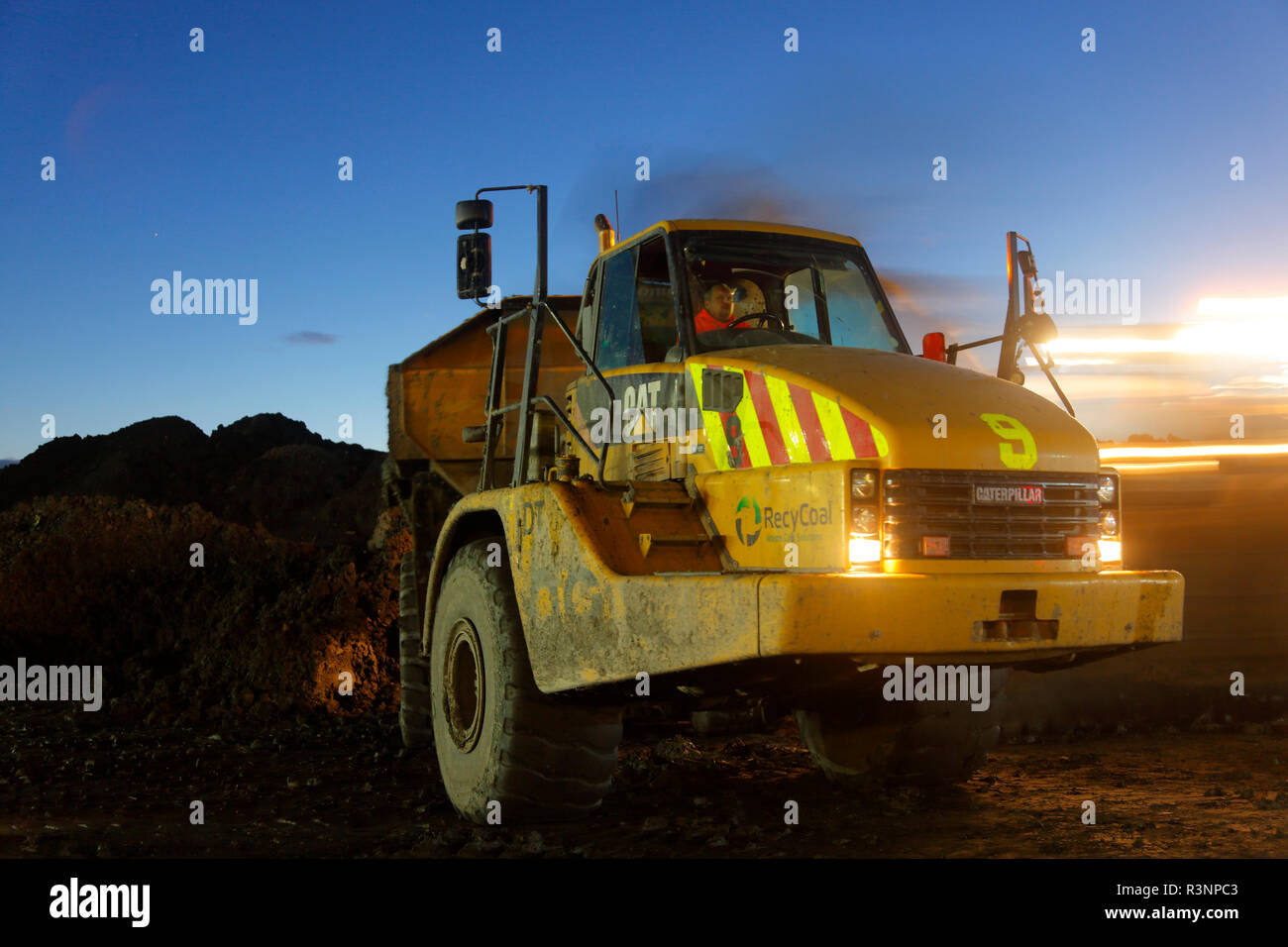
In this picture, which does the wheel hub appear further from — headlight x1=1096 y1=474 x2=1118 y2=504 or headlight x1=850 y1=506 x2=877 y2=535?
headlight x1=1096 y1=474 x2=1118 y2=504

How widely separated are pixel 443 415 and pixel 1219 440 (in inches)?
282

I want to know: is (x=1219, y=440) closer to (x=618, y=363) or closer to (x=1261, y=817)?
(x=1261, y=817)

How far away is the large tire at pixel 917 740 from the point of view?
636 centimetres

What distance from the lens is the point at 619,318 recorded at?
6051mm

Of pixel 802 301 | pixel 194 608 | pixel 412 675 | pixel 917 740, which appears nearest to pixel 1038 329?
pixel 802 301

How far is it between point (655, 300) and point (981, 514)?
6.27 feet

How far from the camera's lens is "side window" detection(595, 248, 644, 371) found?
5891 mm

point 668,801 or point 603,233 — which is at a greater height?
point 603,233

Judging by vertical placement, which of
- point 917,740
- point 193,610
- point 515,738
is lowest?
point 917,740

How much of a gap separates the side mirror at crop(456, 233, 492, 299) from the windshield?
94 centimetres

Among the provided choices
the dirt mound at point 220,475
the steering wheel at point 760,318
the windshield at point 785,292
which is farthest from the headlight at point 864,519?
the dirt mound at point 220,475

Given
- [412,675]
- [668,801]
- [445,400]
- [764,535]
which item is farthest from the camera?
[445,400]

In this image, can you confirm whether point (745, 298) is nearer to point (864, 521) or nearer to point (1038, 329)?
point (1038, 329)
